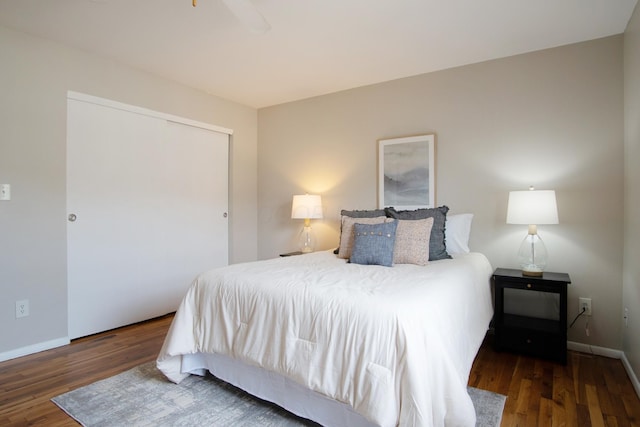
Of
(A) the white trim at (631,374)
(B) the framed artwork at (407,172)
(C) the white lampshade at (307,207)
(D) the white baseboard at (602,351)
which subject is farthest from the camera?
(C) the white lampshade at (307,207)

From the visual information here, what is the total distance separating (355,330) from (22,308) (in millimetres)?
2636

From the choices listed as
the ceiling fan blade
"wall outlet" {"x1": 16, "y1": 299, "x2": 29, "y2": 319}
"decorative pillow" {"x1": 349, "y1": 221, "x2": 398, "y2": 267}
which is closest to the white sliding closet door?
"wall outlet" {"x1": 16, "y1": 299, "x2": 29, "y2": 319}

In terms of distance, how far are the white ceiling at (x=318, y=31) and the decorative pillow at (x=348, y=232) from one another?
138 cm

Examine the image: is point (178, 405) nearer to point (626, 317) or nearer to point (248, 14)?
point (248, 14)

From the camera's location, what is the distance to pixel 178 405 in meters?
1.89

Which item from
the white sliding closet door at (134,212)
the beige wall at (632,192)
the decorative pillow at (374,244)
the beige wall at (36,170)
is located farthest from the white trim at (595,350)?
the beige wall at (36,170)

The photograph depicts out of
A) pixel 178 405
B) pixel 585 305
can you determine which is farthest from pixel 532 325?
pixel 178 405

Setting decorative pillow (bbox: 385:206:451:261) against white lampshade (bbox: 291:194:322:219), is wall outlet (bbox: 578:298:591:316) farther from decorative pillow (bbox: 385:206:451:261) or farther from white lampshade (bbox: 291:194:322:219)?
white lampshade (bbox: 291:194:322:219)

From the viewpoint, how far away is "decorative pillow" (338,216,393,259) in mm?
2761

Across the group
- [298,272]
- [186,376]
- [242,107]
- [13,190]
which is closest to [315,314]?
[298,272]

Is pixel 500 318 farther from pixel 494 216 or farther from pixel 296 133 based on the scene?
pixel 296 133

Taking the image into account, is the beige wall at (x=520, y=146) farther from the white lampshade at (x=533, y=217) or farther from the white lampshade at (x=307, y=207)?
the white lampshade at (x=307, y=207)

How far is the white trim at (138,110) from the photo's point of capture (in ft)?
9.38

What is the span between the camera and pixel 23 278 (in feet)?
8.43
